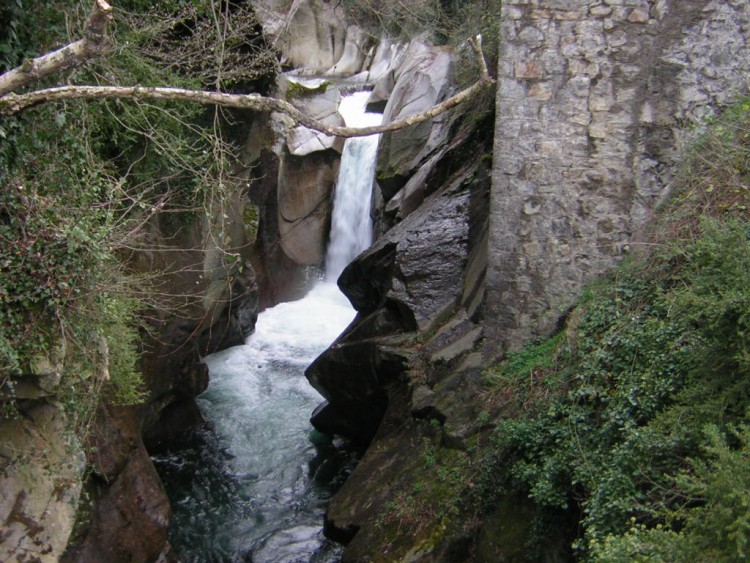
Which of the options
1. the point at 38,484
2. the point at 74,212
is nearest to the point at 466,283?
the point at 74,212

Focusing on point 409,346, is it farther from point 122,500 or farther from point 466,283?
point 122,500

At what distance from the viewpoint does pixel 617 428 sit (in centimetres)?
425

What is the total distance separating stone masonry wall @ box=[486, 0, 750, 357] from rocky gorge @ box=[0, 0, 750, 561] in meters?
0.01

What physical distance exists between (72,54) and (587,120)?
396 cm

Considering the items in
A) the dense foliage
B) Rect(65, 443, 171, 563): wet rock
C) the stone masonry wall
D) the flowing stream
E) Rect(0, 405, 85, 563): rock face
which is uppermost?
the stone masonry wall

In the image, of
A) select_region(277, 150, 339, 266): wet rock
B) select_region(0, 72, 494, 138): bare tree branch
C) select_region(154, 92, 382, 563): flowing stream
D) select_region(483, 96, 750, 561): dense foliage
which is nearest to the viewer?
select_region(483, 96, 750, 561): dense foliage

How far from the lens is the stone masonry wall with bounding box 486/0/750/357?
5.37 metres

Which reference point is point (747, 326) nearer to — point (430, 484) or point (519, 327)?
point (519, 327)

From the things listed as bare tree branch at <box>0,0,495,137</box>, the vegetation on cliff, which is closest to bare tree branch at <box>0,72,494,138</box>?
bare tree branch at <box>0,0,495,137</box>

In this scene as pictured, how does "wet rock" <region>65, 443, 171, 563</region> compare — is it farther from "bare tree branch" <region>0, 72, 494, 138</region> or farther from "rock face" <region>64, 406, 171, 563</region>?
Result: "bare tree branch" <region>0, 72, 494, 138</region>

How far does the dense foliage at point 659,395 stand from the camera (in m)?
3.19

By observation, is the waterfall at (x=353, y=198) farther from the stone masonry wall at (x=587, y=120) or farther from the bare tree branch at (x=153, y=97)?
the bare tree branch at (x=153, y=97)

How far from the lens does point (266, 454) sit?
943 centimetres

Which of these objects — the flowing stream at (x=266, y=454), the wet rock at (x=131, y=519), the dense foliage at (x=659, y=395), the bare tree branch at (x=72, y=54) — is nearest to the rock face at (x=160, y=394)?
the wet rock at (x=131, y=519)
